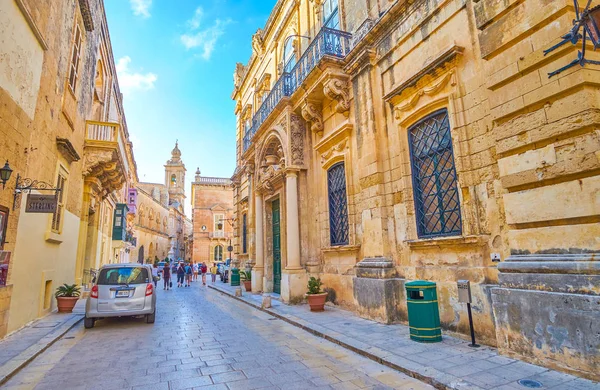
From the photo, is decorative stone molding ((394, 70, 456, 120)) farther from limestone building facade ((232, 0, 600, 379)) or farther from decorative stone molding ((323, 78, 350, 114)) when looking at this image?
decorative stone molding ((323, 78, 350, 114))

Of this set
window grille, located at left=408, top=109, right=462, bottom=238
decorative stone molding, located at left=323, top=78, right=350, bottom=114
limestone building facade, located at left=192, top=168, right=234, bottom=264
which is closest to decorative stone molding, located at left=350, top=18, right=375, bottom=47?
decorative stone molding, located at left=323, top=78, right=350, bottom=114

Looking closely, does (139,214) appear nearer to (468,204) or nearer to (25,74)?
(25,74)

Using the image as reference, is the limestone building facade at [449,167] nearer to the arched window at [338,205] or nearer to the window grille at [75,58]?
the arched window at [338,205]

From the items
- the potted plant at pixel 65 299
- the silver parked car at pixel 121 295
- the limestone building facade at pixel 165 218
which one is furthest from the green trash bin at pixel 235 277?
the limestone building facade at pixel 165 218

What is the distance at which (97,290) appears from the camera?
320 inches

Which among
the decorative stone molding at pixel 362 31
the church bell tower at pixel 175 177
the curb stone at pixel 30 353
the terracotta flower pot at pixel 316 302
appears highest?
the church bell tower at pixel 175 177

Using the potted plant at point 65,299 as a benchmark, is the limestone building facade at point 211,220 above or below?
above

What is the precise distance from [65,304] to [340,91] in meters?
10.2

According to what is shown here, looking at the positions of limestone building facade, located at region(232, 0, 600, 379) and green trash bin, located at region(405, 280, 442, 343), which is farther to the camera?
green trash bin, located at region(405, 280, 442, 343)

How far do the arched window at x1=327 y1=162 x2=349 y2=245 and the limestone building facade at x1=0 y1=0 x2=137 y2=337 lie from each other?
280 inches

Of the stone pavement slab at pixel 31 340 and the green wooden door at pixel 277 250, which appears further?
the green wooden door at pixel 277 250

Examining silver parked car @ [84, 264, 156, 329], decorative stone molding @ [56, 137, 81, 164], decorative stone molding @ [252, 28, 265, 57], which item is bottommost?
silver parked car @ [84, 264, 156, 329]

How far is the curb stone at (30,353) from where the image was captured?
15.5 ft

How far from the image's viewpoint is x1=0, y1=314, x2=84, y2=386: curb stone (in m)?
4.71
